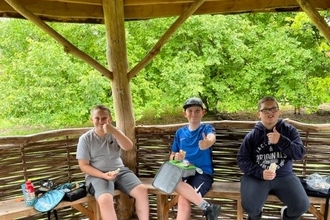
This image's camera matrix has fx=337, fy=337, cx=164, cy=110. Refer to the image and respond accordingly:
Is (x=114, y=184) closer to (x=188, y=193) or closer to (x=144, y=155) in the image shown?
(x=144, y=155)

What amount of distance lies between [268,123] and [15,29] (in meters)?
6.91

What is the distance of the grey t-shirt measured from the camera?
2.83m

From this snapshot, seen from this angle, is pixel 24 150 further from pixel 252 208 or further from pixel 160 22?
pixel 160 22

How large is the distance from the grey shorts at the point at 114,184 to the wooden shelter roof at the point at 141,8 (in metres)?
1.53

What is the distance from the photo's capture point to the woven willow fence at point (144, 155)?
116 inches

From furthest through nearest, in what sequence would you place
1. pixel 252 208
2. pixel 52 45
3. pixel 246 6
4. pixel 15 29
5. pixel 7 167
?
pixel 15 29 < pixel 52 45 < pixel 246 6 < pixel 7 167 < pixel 252 208

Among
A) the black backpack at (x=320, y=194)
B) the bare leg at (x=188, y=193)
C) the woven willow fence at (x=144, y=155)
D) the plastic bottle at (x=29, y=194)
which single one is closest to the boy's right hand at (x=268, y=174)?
the black backpack at (x=320, y=194)

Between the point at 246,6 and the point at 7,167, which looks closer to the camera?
the point at 7,167

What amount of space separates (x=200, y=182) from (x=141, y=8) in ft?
5.84

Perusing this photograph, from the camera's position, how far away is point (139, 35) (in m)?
7.95

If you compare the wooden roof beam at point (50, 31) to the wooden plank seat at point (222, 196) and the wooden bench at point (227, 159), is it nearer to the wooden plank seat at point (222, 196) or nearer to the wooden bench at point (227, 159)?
the wooden bench at point (227, 159)

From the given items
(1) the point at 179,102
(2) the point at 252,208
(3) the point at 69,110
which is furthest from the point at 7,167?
(1) the point at 179,102

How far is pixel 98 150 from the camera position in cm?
286

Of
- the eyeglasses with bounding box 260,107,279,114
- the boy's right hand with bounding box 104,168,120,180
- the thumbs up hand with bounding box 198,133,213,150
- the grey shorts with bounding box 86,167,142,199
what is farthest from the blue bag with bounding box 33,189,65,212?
the eyeglasses with bounding box 260,107,279,114
